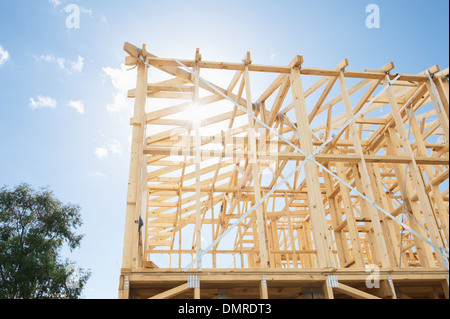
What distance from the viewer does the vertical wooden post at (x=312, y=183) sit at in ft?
21.5

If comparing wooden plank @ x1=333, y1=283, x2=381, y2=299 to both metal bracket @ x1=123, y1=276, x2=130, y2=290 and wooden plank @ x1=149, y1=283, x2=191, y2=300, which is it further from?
metal bracket @ x1=123, y1=276, x2=130, y2=290

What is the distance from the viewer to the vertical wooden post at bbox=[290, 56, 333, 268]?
6566 millimetres

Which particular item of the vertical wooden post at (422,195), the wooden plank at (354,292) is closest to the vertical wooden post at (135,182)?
the wooden plank at (354,292)

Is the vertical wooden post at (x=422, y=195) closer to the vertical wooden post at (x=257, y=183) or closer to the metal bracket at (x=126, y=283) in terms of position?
the vertical wooden post at (x=257, y=183)

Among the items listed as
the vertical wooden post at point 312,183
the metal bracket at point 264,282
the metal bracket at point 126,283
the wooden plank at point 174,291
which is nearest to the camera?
the metal bracket at point 126,283

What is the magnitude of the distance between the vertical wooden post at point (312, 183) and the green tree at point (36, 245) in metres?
10.1

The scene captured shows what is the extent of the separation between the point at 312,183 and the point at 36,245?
35.0 feet

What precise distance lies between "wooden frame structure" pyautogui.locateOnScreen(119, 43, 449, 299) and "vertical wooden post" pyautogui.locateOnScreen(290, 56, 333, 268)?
0.02m

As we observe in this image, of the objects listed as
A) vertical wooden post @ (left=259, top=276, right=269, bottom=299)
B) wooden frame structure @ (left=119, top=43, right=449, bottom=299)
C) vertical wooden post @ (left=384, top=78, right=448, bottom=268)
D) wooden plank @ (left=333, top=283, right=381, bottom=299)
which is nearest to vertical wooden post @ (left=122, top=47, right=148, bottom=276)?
wooden frame structure @ (left=119, top=43, right=449, bottom=299)

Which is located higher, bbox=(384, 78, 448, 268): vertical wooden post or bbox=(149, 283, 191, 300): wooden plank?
bbox=(384, 78, 448, 268): vertical wooden post

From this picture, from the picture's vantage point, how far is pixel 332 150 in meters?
10.9

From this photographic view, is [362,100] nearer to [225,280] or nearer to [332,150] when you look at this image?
[332,150]

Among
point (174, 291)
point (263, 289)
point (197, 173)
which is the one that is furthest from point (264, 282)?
point (197, 173)
